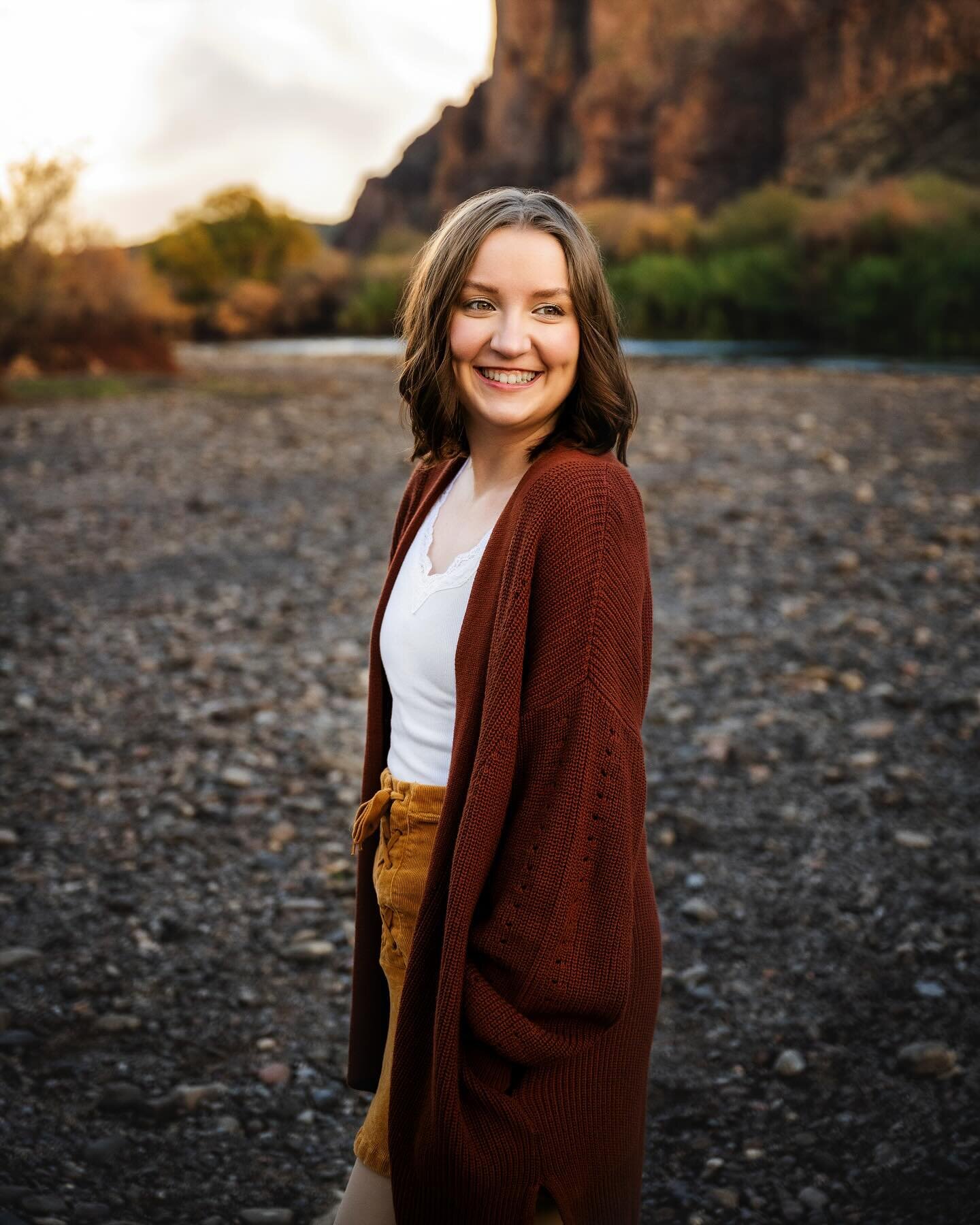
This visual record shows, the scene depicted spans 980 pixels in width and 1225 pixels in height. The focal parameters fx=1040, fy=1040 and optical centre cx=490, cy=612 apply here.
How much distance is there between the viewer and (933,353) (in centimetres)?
2831

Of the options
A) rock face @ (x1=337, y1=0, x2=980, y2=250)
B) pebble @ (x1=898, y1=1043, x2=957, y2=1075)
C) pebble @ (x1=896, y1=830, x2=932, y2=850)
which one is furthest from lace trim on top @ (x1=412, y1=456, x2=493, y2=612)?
rock face @ (x1=337, y1=0, x2=980, y2=250)

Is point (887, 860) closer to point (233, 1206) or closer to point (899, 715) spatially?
point (899, 715)

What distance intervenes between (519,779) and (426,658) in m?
0.36

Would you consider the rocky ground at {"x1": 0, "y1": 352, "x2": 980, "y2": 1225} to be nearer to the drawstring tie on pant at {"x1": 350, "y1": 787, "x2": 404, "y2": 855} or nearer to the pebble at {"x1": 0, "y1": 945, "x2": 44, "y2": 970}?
the pebble at {"x1": 0, "y1": 945, "x2": 44, "y2": 970}

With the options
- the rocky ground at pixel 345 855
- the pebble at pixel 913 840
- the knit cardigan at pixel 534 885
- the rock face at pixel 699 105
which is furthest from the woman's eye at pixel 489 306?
the rock face at pixel 699 105

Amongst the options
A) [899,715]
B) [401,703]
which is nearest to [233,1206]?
[401,703]

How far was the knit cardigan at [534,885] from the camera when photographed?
158cm

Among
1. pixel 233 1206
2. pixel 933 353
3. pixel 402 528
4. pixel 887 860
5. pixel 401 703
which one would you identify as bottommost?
pixel 233 1206

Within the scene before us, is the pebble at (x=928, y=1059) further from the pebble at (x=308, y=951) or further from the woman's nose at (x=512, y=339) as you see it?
the woman's nose at (x=512, y=339)

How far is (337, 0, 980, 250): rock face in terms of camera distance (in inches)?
2169

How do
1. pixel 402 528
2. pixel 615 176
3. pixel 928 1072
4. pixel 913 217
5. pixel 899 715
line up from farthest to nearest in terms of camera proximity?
pixel 615 176, pixel 913 217, pixel 899 715, pixel 928 1072, pixel 402 528

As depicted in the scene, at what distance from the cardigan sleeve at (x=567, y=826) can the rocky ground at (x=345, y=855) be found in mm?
1521

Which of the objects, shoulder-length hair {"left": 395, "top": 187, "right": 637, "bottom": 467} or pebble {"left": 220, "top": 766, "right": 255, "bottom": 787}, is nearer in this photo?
shoulder-length hair {"left": 395, "top": 187, "right": 637, "bottom": 467}

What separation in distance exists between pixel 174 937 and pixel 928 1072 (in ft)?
8.46
